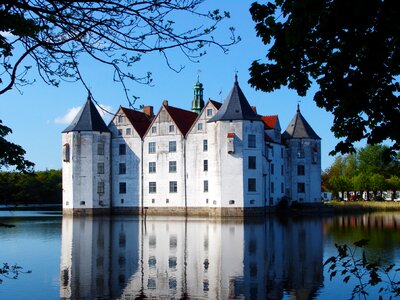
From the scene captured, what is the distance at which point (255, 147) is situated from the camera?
46.6 meters

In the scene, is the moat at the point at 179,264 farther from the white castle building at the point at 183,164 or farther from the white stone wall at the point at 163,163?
the white stone wall at the point at 163,163

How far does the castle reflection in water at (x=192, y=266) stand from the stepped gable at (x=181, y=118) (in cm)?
2487

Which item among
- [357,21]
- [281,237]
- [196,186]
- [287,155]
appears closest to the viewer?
[357,21]

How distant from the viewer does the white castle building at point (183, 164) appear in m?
46.2

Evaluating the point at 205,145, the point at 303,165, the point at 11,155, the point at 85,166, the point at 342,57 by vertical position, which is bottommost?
the point at 11,155

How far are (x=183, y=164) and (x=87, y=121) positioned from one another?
398 inches

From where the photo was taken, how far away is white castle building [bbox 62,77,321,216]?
152 feet

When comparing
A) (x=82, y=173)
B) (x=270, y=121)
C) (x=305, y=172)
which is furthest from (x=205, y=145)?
(x=305, y=172)

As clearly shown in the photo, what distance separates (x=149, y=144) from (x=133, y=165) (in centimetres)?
265

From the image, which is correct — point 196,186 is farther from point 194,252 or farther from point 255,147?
point 194,252

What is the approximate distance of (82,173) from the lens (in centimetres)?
5128

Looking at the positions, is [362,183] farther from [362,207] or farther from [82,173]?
[82,173]

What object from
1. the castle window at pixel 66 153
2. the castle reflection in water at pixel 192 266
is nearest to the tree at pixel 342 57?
the castle reflection in water at pixel 192 266

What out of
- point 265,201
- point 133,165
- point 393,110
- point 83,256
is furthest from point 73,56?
point 133,165
